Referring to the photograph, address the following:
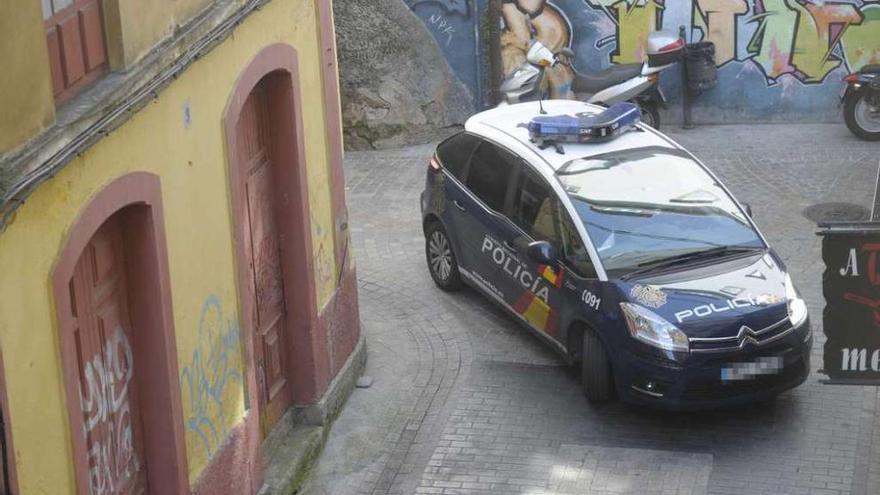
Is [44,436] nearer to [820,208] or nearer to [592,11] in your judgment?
[820,208]

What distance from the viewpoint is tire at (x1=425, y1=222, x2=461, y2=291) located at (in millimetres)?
14102

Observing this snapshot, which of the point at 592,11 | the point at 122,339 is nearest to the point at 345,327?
the point at 122,339

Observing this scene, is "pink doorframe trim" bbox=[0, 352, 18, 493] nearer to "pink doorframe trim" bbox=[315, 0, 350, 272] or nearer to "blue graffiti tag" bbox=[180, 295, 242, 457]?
"blue graffiti tag" bbox=[180, 295, 242, 457]

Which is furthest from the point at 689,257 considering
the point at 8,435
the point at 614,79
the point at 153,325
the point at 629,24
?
the point at 629,24

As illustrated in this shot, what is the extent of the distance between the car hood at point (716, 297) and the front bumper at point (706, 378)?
0.19m

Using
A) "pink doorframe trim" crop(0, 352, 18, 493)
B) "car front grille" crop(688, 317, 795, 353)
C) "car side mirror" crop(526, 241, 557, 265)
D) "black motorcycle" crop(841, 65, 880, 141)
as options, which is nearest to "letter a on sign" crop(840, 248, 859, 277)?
"car front grille" crop(688, 317, 795, 353)

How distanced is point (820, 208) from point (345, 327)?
6.17 metres

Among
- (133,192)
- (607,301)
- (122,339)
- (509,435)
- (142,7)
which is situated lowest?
(509,435)

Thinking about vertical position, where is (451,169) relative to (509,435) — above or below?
above

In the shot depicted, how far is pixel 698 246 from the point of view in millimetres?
11719

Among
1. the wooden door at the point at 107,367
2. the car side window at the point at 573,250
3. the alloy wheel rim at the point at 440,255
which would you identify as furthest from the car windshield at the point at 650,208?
the wooden door at the point at 107,367

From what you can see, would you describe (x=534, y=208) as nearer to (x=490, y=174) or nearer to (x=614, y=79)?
(x=490, y=174)

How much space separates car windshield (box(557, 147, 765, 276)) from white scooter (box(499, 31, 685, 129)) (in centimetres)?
576

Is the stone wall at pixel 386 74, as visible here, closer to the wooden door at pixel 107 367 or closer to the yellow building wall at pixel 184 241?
the yellow building wall at pixel 184 241
